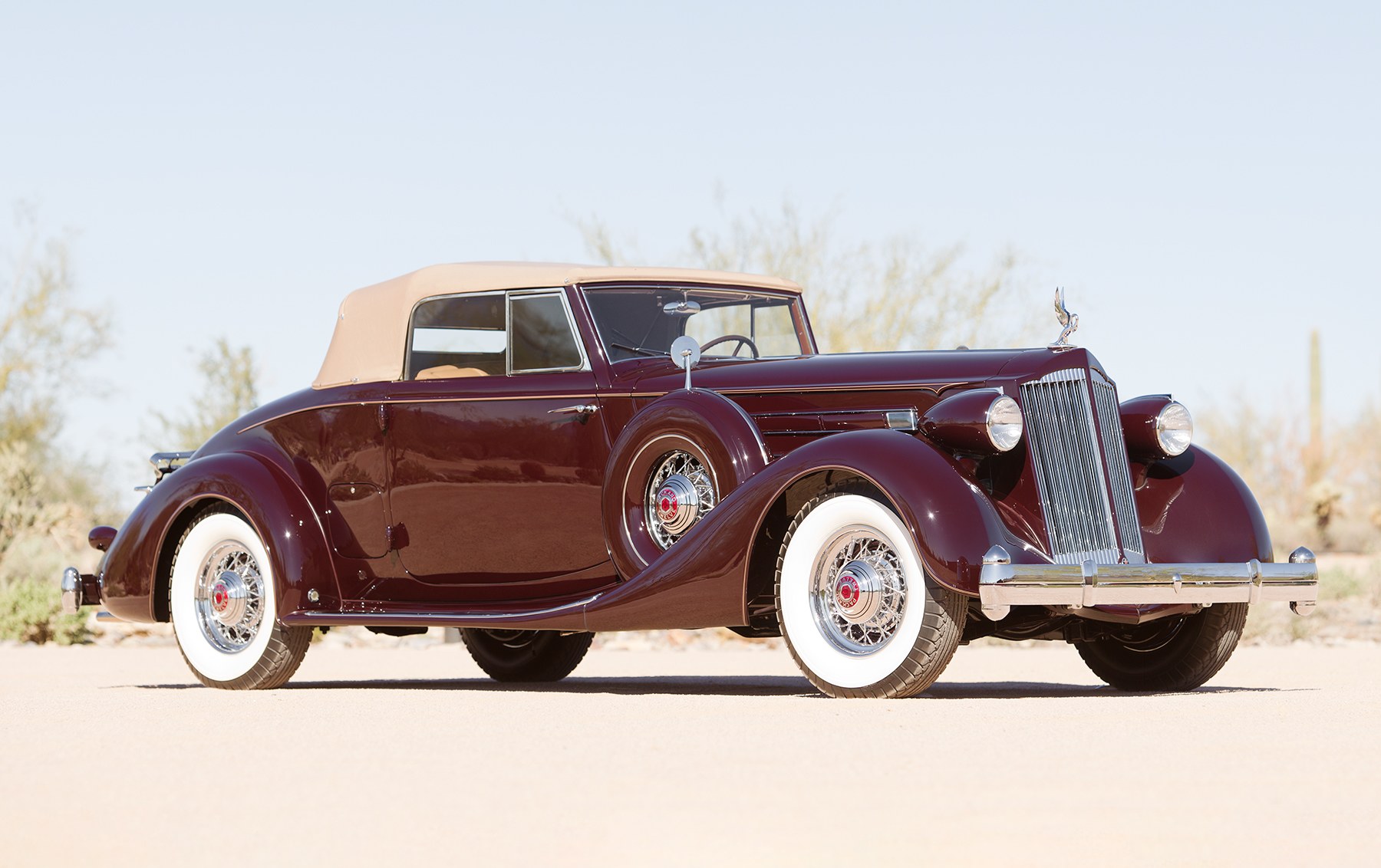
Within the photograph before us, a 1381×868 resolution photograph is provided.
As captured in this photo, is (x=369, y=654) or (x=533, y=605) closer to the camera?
(x=533, y=605)

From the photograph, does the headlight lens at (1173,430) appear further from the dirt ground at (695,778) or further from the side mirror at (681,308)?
the side mirror at (681,308)

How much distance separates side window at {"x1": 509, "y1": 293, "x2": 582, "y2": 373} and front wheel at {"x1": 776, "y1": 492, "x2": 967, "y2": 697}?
1791 mm

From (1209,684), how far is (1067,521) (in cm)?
209

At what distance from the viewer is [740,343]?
29.8 feet

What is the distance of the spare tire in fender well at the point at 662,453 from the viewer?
7445mm

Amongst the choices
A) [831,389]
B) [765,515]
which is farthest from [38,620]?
[765,515]

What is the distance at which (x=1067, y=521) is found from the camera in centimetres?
721

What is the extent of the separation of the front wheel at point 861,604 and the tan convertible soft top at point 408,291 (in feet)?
6.85

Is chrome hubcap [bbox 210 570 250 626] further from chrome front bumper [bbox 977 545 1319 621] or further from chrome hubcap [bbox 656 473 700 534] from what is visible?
chrome front bumper [bbox 977 545 1319 621]

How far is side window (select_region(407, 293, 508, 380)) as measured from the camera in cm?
873

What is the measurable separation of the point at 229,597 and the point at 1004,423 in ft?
14.0

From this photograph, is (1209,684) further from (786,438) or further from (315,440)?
(315,440)

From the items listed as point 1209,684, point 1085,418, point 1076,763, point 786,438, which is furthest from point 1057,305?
point 1076,763

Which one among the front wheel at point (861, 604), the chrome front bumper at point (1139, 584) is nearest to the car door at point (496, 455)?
the front wheel at point (861, 604)
